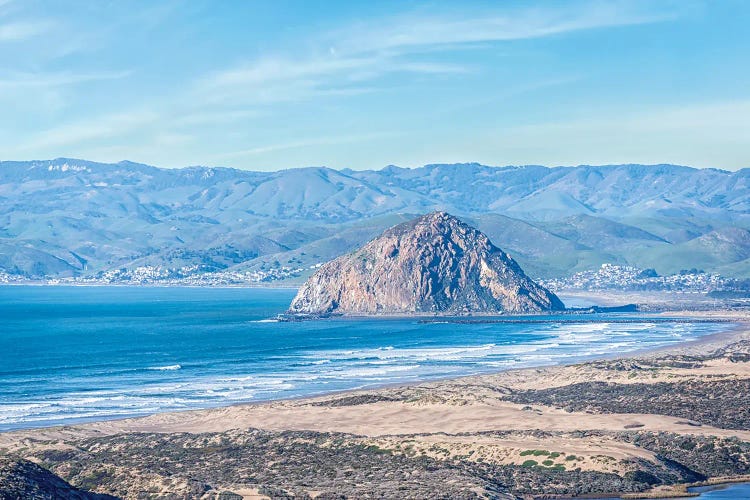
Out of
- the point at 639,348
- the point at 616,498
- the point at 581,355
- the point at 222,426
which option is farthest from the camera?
the point at 639,348

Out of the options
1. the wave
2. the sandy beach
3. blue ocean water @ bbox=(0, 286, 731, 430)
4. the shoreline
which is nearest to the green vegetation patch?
the sandy beach

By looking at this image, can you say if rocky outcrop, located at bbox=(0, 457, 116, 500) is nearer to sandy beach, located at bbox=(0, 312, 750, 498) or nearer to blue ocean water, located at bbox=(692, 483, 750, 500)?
sandy beach, located at bbox=(0, 312, 750, 498)

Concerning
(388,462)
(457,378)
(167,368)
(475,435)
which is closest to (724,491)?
(388,462)

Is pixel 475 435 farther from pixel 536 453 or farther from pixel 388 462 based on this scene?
pixel 388 462

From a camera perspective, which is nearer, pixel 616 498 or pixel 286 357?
pixel 616 498

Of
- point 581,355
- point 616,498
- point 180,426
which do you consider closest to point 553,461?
point 616,498

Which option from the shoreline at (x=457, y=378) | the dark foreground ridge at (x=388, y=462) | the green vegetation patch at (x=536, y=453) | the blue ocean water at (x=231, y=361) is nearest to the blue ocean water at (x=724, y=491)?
the dark foreground ridge at (x=388, y=462)

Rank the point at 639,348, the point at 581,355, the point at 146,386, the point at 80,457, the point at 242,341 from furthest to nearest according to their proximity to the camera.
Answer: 1. the point at 242,341
2. the point at 639,348
3. the point at 581,355
4. the point at 146,386
5. the point at 80,457

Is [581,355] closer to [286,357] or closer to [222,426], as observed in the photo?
[286,357]
